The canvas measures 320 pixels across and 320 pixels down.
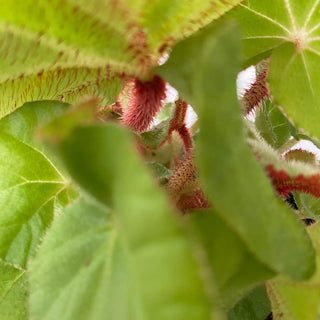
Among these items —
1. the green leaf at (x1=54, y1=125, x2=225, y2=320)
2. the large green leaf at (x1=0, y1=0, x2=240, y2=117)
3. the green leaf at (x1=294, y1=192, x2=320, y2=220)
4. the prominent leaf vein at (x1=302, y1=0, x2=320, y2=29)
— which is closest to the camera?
the green leaf at (x1=54, y1=125, x2=225, y2=320)

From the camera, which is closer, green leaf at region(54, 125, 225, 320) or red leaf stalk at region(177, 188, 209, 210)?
green leaf at region(54, 125, 225, 320)

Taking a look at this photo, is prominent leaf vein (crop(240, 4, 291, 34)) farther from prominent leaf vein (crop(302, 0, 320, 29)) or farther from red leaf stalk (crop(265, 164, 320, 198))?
red leaf stalk (crop(265, 164, 320, 198))

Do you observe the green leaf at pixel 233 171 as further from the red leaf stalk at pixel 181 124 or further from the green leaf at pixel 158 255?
the red leaf stalk at pixel 181 124

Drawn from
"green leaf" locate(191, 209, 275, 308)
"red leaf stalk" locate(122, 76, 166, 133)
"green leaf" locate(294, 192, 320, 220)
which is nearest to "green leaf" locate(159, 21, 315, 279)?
"green leaf" locate(191, 209, 275, 308)

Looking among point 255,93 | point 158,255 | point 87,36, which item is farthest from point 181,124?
point 158,255

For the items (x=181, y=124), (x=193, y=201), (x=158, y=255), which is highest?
(x=181, y=124)

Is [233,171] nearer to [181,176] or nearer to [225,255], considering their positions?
[225,255]

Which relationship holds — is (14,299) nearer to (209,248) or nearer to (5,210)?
(5,210)
